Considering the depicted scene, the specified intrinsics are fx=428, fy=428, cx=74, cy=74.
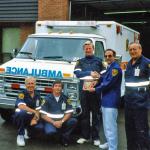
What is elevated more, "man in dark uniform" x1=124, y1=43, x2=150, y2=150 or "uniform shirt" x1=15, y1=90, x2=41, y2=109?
"man in dark uniform" x1=124, y1=43, x2=150, y2=150

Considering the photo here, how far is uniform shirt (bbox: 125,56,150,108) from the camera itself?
6.09m

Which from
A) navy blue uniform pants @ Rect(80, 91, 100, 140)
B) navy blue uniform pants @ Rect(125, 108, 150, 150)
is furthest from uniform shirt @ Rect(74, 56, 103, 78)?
navy blue uniform pants @ Rect(125, 108, 150, 150)

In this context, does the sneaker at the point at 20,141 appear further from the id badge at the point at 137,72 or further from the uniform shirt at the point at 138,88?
the id badge at the point at 137,72

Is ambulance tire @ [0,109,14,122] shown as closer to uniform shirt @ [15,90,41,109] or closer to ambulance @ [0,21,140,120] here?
ambulance @ [0,21,140,120]

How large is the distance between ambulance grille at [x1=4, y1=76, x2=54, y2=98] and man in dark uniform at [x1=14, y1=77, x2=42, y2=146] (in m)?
0.54

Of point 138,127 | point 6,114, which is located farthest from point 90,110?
point 6,114

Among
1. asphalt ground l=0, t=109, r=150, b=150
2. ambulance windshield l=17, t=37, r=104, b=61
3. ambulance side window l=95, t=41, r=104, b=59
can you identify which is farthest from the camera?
ambulance side window l=95, t=41, r=104, b=59

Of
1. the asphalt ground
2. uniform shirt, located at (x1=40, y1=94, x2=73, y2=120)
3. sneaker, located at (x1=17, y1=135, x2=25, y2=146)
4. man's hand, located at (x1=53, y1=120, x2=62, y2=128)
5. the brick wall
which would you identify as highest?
the brick wall

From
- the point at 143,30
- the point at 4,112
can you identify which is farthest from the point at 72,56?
the point at 143,30

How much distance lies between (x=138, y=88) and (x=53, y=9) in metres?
11.4

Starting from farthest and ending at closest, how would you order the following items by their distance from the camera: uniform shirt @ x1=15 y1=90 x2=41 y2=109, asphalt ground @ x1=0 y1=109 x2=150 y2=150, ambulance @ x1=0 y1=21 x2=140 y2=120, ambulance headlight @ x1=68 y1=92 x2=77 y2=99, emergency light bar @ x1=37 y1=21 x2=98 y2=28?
emergency light bar @ x1=37 y1=21 x2=98 y2=28
ambulance @ x1=0 y1=21 x2=140 y2=120
ambulance headlight @ x1=68 y1=92 x2=77 y2=99
uniform shirt @ x1=15 y1=90 x2=41 y2=109
asphalt ground @ x1=0 y1=109 x2=150 y2=150

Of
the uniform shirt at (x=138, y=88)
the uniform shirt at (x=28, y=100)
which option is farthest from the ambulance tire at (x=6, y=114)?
the uniform shirt at (x=138, y=88)

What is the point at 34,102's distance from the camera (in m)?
8.09

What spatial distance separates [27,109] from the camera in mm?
7910
